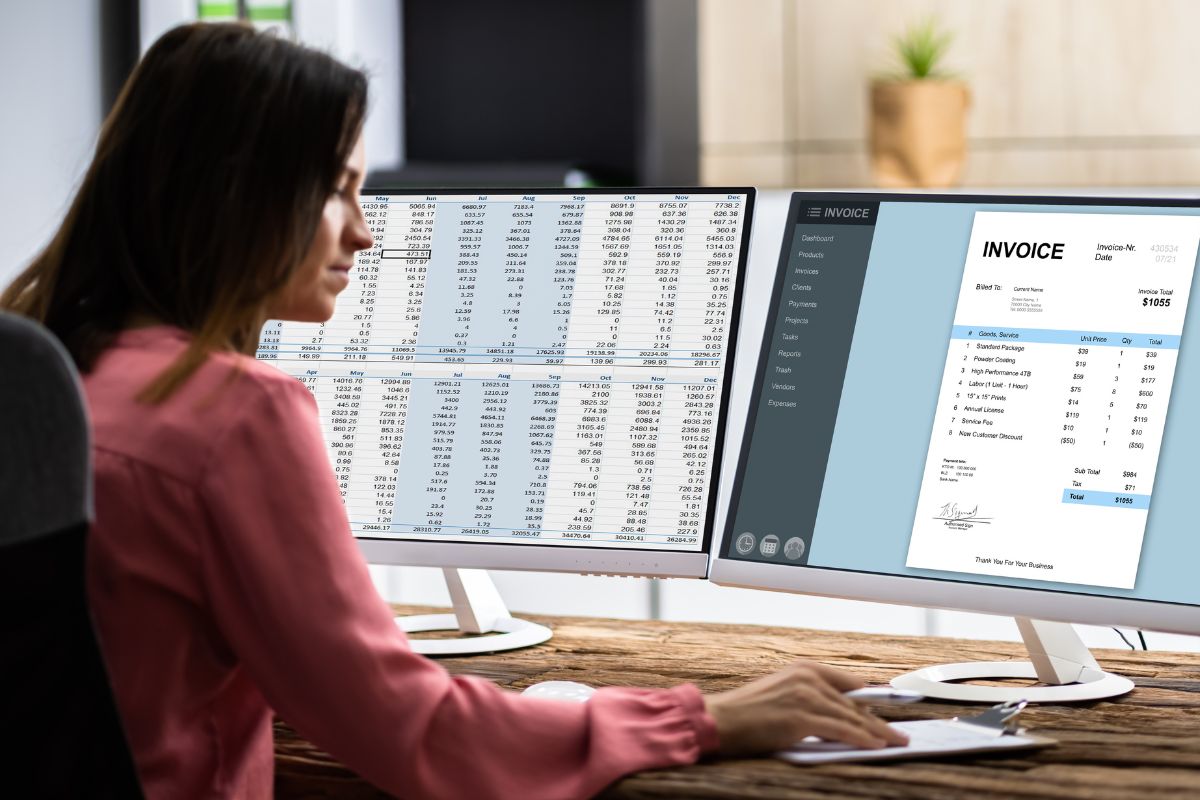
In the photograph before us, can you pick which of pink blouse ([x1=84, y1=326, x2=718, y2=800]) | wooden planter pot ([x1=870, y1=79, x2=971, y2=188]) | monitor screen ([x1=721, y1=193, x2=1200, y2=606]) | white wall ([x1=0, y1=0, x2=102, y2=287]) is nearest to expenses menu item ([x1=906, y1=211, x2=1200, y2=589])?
monitor screen ([x1=721, y1=193, x2=1200, y2=606])

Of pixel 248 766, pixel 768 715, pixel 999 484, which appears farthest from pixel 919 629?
pixel 248 766

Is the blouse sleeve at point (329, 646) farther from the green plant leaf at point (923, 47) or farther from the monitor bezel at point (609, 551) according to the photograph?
the green plant leaf at point (923, 47)

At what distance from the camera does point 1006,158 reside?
115 inches

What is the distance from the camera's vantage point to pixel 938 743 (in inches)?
37.9

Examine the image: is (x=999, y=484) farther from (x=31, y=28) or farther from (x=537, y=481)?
(x=31, y=28)

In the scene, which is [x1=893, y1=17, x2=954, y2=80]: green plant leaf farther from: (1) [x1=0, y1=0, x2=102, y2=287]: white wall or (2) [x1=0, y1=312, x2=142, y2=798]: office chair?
(2) [x1=0, y1=312, x2=142, y2=798]: office chair

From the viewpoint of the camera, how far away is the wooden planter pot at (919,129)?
2.75 meters

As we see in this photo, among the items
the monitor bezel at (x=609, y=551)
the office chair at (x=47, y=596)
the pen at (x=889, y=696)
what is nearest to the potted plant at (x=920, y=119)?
the monitor bezel at (x=609, y=551)

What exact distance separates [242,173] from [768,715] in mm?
527

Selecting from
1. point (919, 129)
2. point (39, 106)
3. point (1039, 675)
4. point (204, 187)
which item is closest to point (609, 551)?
point (1039, 675)

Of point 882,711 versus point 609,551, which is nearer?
point 882,711

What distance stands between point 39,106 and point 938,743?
2583mm

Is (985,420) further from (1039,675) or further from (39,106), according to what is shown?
(39,106)

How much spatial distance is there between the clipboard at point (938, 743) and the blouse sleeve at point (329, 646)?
16 cm
